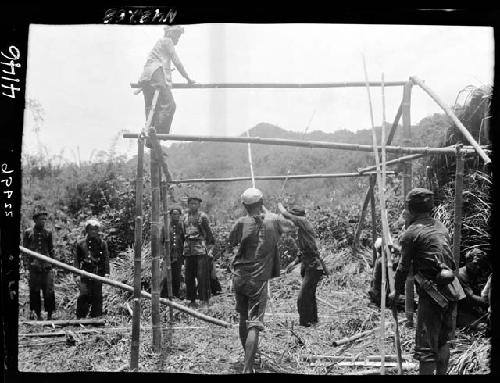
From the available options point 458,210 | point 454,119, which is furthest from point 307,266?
point 454,119

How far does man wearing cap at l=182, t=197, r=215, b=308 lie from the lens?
7.56 m

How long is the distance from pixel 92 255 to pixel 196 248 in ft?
4.88

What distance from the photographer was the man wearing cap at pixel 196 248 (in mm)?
7562

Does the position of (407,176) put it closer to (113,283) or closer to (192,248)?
(192,248)

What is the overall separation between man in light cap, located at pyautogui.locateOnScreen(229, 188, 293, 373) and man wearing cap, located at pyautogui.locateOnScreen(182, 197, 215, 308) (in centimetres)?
217

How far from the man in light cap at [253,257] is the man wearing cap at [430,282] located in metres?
1.33

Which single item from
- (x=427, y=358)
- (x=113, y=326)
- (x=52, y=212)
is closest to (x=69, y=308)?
(x=113, y=326)

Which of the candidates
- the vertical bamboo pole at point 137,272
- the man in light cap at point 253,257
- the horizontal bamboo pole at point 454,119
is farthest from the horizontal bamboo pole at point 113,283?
the horizontal bamboo pole at point 454,119

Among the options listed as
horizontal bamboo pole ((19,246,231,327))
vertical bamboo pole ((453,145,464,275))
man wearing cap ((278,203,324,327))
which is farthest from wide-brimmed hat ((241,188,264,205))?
vertical bamboo pole ((453,145,464,275))

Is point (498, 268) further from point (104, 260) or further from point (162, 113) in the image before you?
point (104, 260)

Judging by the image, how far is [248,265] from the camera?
5371 mm

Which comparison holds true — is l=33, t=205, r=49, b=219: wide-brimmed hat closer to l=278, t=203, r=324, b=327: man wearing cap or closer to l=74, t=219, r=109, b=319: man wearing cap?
l=74, t=219, r=109, b=319: man wearing cap

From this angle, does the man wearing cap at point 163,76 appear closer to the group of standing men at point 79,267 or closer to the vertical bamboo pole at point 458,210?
the group of standing men at point 79,267

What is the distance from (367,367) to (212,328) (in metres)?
1.99
